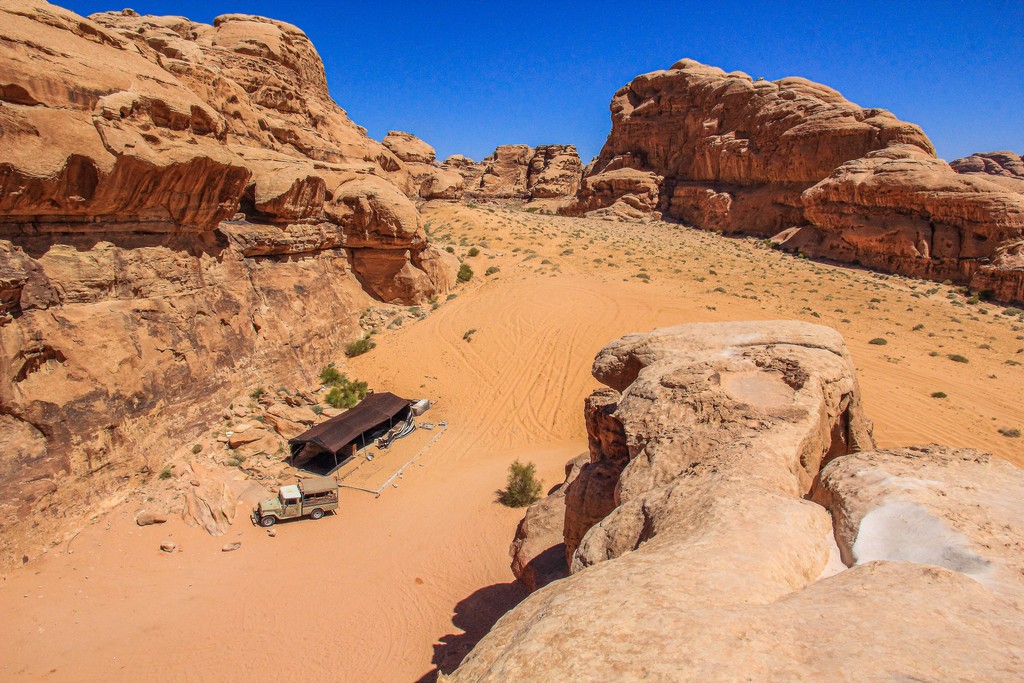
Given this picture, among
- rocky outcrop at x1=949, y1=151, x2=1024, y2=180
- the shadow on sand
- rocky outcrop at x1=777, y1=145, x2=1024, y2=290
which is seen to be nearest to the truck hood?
the shadow on sand

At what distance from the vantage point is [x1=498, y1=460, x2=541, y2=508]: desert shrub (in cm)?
996

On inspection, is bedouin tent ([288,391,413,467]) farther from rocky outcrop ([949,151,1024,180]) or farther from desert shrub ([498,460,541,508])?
rocky outcrop ([949,151,1024,180])

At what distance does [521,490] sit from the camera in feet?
32.7

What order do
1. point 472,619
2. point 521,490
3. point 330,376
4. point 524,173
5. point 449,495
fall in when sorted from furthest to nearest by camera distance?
1. point 524,173
2. point 330,376
3. point 449,495
4. point 521,490
5. point 472,619

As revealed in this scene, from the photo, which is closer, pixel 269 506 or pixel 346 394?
pixel 269 506

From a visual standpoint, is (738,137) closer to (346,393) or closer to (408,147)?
(408,147)

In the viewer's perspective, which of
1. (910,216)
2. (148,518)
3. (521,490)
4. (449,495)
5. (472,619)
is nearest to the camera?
(472,619)

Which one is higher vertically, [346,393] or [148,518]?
[346,393]

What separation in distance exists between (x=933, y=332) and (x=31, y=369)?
82.9 ft

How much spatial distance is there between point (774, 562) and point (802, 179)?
38.7 metres

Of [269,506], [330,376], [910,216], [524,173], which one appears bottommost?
[269,506]

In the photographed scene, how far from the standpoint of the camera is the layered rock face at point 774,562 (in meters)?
2.22

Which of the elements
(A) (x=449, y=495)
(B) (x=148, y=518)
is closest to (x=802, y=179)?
(A) (x=449, y=495)

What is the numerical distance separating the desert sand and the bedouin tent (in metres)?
1.39
